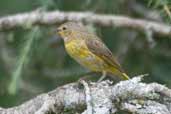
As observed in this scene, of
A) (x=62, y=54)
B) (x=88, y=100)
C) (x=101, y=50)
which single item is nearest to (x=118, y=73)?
(x=101, y=50)

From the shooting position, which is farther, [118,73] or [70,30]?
[70,30]

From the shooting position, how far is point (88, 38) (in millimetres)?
5270

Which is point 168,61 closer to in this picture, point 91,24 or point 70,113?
point 91,24

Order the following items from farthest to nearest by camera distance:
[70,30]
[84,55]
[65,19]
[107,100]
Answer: [65,19] < [70,30] < [84,55] < [107,100]

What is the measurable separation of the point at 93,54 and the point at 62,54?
179 centimetres

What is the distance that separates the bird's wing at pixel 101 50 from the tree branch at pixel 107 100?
1078 mm

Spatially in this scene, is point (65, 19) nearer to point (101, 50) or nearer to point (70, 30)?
point (70, 30)

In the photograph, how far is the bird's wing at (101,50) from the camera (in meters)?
5.16

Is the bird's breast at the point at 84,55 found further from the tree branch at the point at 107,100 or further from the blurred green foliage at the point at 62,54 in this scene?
the tree branch at the point at 107,100

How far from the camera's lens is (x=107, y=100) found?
378 cm

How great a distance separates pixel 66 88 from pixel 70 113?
199 mm

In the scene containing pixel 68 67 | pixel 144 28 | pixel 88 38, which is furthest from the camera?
pixel 68 67

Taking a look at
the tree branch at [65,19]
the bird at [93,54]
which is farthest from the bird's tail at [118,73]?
the tree branch at [65,19]

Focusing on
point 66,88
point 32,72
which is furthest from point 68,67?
point 66,88
